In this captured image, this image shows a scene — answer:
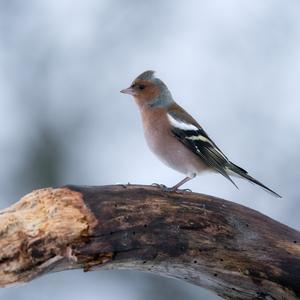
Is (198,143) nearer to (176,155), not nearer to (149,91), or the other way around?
(176,155)

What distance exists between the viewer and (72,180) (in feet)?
36.7

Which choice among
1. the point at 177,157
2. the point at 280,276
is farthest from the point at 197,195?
the point at 177,157

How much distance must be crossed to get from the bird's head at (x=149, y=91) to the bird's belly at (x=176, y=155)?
1.67ft

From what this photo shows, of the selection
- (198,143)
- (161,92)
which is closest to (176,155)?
(198,143)

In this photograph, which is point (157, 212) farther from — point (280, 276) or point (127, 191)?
point (280, 276)

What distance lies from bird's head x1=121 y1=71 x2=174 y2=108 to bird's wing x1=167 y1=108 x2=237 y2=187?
345 millimetres

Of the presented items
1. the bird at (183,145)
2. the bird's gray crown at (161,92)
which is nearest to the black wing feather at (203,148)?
the bird at (183,145)

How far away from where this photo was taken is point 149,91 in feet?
25.1

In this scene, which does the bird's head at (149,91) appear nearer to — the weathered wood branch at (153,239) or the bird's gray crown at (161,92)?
the bird's gray crown at (161,92)

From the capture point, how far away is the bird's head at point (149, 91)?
7.62m

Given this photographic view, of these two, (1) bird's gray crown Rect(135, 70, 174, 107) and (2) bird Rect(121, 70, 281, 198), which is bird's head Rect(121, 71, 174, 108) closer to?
(1) bird's gray crown Rect(135, 70, 174, 107)

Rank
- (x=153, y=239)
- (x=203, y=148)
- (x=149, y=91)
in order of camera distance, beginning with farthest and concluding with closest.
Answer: (x=149, y=91) < (x=203, y=148) < (x=153, y=239)

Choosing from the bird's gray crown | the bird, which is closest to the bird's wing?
the bird

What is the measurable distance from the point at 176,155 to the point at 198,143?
0.24 m
